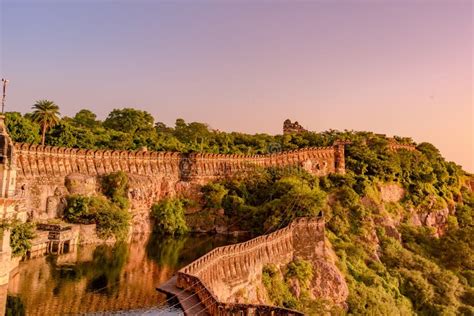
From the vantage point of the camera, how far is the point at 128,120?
8162 centimetres

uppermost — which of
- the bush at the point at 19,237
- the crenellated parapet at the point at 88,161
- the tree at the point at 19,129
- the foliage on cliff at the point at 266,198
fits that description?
the tree at the point at 19,129

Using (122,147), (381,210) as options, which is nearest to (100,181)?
(122,147)

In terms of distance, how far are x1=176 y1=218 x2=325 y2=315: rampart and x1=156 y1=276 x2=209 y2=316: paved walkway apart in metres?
0.23

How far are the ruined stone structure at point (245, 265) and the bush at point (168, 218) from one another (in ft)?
51.5

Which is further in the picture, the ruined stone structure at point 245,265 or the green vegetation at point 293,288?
the green vegetation at point 293,288

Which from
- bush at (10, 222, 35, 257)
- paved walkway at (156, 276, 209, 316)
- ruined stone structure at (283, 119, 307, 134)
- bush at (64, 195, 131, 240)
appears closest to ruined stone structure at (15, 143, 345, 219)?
bush at (64, 195, 131, 240)

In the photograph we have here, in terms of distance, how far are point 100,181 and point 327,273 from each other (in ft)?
79.2

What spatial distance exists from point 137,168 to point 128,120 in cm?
2890

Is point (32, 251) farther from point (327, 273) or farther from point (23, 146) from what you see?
point (327, 273)

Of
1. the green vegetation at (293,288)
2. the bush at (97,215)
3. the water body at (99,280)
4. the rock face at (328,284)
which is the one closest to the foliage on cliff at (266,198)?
the rock face at (328,284)

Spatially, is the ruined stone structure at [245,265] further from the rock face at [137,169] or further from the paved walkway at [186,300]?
the rock face at [137,169]

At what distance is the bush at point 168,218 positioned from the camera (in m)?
52.1

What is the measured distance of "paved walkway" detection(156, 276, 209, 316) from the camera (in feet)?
68.6

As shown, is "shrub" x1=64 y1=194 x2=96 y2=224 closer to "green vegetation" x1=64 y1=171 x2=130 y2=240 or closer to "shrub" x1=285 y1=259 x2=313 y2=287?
"green vegetation" x1=64 y1=171 x2=130 y2=240
